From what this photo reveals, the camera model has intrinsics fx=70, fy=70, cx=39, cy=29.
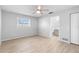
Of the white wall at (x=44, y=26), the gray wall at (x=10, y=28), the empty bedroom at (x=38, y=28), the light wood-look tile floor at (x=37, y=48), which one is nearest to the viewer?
the light wood-look tile floor at (x=37, y=48)

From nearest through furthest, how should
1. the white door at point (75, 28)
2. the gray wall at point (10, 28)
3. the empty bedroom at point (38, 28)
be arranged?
the empty bedroom at point (38, 28) → the white door at point (75, 28) → the gray wall at point (10, 28)

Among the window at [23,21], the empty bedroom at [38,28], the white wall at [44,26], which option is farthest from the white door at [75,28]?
the window at [23,21]

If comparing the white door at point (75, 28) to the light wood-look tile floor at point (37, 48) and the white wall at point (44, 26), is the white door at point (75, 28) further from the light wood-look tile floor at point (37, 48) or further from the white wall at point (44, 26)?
the white wall at point (44, 26)

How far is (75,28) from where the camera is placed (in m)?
4.11

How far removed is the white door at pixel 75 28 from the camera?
4.01 meters

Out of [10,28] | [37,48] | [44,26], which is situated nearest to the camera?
[37,48]

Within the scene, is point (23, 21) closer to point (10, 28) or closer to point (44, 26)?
point (10, 28)

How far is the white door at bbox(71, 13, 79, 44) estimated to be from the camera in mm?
4012

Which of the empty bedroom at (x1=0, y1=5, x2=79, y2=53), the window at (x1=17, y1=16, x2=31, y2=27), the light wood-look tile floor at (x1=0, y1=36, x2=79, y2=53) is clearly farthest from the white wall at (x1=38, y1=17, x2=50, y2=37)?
the light wood-look tile floor at (x1=0, y1=36, x2=79, y2=53)

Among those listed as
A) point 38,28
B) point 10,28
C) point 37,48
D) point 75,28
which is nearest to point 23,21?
point 10,28

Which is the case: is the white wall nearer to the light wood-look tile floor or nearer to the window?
the window
